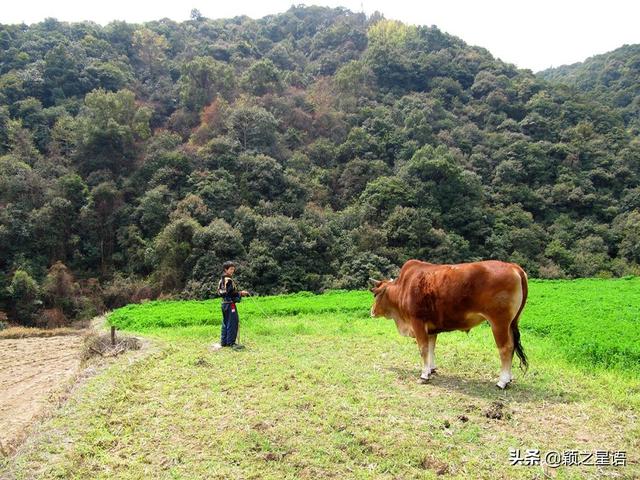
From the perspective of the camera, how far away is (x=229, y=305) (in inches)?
436

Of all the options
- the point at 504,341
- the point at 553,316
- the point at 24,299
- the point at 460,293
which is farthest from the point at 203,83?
the point at 504,341

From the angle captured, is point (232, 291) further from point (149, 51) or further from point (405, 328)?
point (149, 51)

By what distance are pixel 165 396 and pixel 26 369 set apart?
8.13 meters

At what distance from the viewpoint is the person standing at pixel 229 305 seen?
11094mm

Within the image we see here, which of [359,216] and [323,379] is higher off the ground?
[359,216]

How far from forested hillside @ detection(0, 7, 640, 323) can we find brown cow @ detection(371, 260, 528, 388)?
20870 mm

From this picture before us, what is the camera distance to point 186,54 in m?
62.9

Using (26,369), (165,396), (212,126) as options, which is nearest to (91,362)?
(26,369)

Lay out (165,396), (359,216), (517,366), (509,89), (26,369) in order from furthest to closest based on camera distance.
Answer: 1. (509,89)
2. (359,216)
3. (26,369)
4. (517,366)
5. (165,396)

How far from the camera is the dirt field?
9234mm

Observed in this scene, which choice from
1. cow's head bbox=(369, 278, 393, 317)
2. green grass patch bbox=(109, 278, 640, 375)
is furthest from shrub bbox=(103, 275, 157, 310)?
cow's head bbox=(369, 278, 393, 317)

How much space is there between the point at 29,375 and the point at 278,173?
2770 cm

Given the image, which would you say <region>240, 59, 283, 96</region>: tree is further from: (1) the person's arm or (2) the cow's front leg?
(2) the cow's front leg

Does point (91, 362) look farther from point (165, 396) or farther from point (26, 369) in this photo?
point (165, 396)
